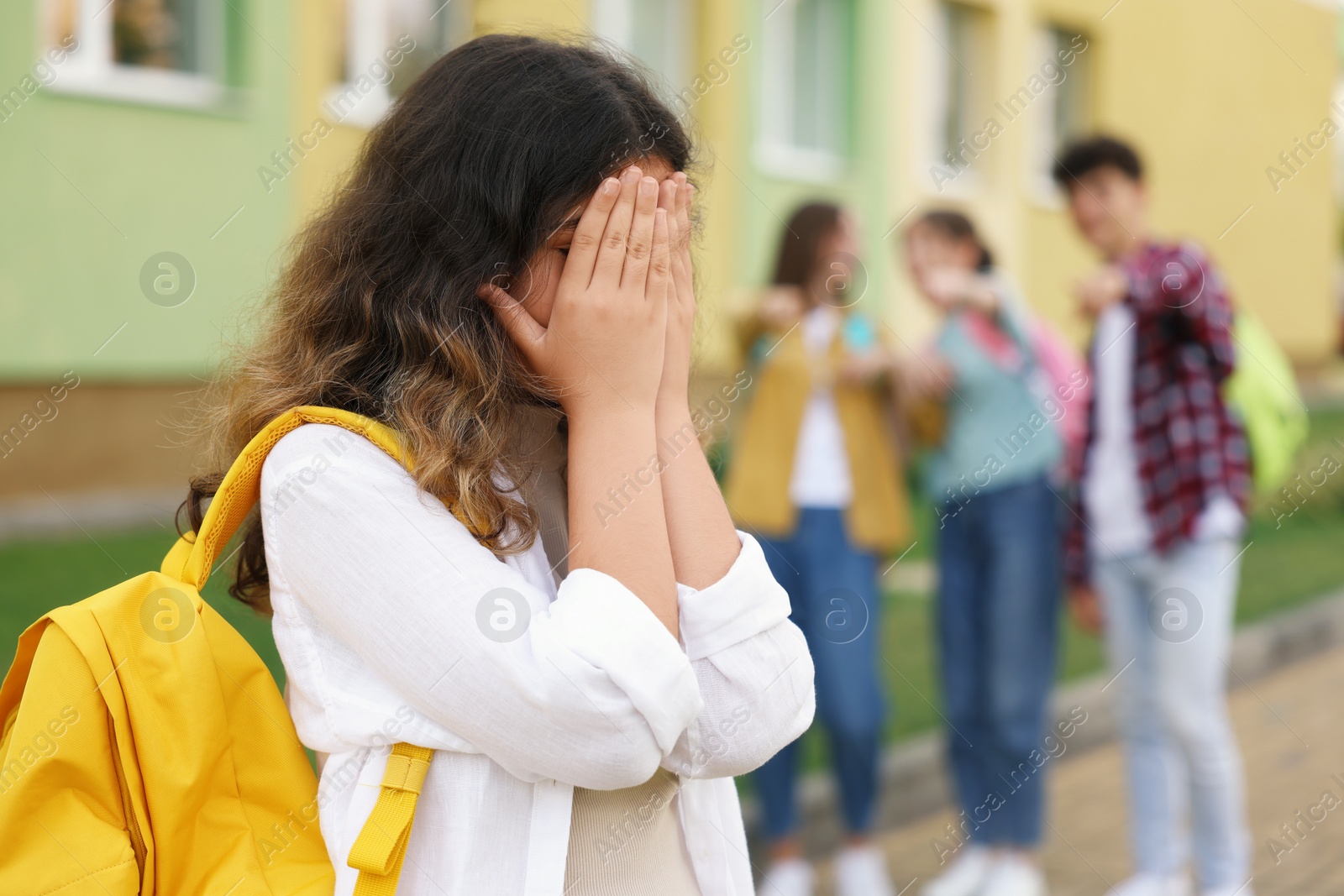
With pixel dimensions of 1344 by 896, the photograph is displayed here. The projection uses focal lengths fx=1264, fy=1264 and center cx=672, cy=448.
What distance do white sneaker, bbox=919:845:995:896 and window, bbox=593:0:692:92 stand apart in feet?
24.6

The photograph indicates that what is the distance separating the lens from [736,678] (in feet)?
4.45

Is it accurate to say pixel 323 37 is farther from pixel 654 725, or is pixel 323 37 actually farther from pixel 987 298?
pixel 654 725

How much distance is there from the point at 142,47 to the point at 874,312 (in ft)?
23.9

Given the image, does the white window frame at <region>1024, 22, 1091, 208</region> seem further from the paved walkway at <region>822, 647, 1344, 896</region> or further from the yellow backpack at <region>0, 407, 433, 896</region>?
the yellow backpack at <region>0, 407, 433, 896</region>

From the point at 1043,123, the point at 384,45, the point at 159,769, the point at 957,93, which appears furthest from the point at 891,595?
the point at 1043,123

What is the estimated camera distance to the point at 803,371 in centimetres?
423

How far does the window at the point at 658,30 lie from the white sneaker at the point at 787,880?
7501mm

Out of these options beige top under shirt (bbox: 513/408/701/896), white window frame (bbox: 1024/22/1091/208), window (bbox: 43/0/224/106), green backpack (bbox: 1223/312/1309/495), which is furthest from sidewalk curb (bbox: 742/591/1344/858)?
white window frame (bbox: 1024/22/1091/208)

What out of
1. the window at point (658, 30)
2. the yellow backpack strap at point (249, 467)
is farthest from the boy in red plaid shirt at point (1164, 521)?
the window at point (658, 30)

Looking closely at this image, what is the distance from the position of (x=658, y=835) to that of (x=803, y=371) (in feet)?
9.45

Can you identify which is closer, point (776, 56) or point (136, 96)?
point (136, 96)

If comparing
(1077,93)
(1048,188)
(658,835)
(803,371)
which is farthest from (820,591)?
(1077,93)

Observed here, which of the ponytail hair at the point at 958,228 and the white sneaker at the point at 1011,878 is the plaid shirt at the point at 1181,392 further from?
the white sneaker at the point at 1011,878

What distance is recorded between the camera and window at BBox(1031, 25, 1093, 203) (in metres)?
14.6
